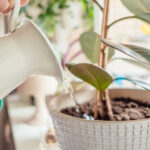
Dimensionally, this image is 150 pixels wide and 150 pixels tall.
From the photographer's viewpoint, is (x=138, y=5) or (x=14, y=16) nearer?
(x=14, y=16)

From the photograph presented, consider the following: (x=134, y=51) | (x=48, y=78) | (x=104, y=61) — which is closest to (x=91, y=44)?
(x=104, y=61)

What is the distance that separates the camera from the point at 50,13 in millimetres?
1228

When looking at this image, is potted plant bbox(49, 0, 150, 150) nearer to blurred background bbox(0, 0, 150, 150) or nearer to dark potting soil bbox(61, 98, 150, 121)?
dark potting soil bbox(61, 98, 150, 121)

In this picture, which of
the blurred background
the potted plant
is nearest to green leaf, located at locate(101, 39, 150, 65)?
the potted plant

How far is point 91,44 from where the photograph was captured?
71cm

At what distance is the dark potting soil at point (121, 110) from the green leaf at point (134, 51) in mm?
171

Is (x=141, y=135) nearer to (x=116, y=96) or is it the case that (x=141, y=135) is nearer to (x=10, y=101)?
(x=116, y=96)

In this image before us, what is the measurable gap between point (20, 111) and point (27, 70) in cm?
80

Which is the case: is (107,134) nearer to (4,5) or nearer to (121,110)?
(121,110)

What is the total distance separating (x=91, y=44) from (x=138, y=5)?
148mm

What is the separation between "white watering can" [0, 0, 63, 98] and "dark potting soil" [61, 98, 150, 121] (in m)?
0.26

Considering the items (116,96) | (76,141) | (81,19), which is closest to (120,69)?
(81,19)

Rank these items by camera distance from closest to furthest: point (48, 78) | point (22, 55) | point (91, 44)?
point (22, 55)
point (91, 44)
point (48, 78)

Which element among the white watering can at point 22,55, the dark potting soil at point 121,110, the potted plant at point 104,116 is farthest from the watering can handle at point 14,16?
the dark potting soil at point 121,110
